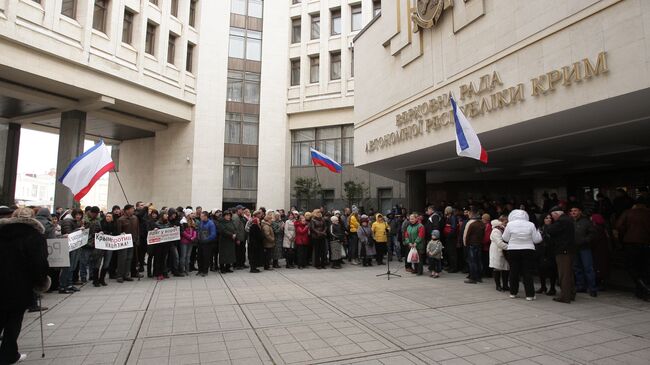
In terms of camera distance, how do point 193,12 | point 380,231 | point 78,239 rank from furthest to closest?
1. point 193,12
2. point 380,231
3. point 78,239

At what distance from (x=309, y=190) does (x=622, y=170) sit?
1828 cm

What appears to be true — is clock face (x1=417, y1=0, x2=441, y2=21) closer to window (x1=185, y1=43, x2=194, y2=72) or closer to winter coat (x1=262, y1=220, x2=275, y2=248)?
winter coat (x1=262, y1=220, x2=275, y2=248)

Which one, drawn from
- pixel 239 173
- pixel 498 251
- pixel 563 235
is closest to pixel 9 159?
pixel 239 173

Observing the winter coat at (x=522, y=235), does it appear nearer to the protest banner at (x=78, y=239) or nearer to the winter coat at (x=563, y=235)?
the winter coat at (x=563, y=235)

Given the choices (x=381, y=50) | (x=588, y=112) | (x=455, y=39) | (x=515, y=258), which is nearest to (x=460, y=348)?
(x=515, y=258)

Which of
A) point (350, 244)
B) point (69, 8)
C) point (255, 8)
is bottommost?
→ point (350, 244)

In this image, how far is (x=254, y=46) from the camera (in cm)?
2975

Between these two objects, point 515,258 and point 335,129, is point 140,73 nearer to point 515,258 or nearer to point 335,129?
point 335,129

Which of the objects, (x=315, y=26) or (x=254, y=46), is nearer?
(x=254, y=46)

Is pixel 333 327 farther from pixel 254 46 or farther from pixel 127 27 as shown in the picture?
pixel 254 46

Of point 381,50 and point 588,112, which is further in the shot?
point 381,50

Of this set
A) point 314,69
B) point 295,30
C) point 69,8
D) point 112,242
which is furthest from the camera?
point 295,30

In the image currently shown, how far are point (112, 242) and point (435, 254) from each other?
8758 millimetres

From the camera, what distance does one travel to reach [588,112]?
8.21 metres
